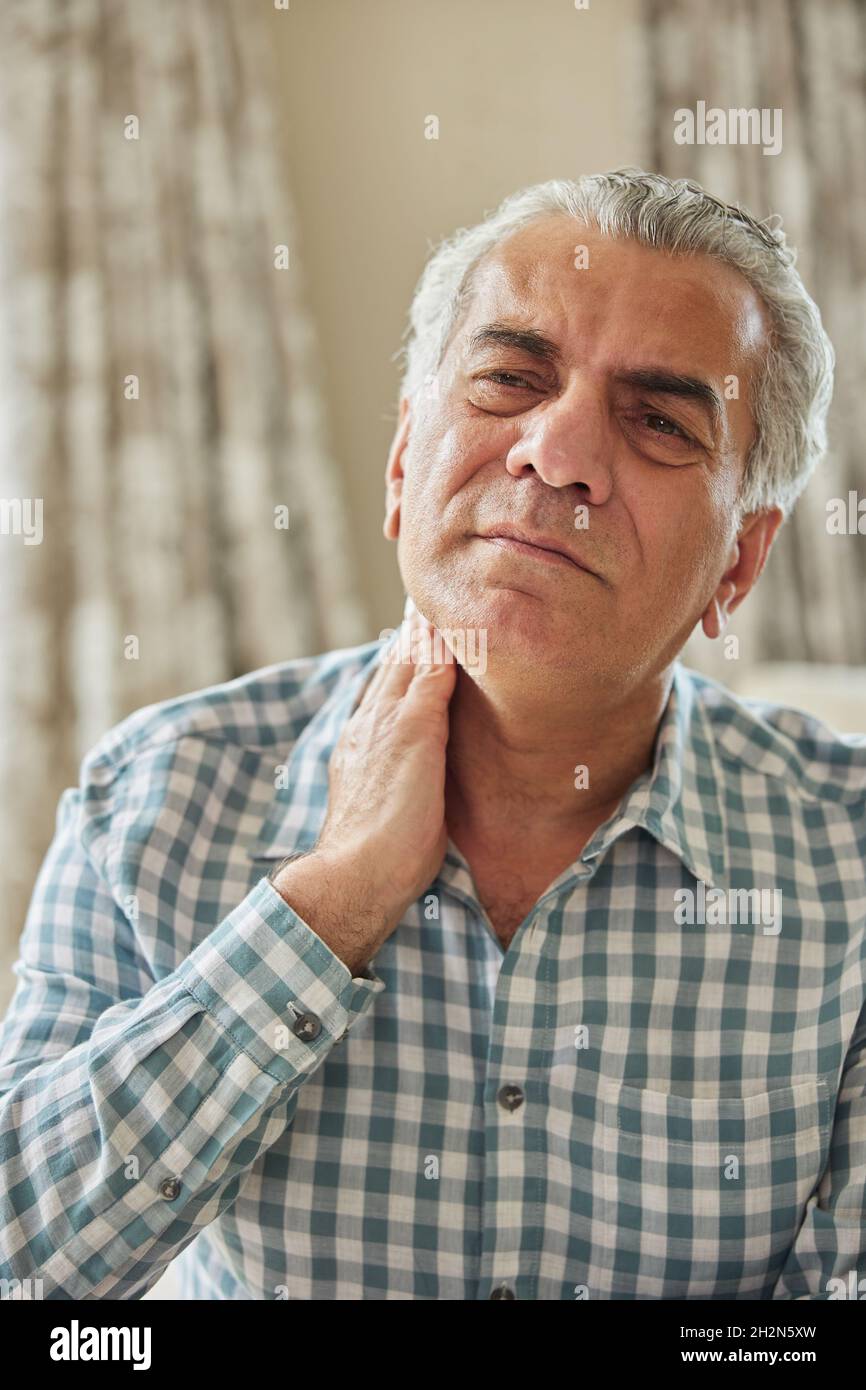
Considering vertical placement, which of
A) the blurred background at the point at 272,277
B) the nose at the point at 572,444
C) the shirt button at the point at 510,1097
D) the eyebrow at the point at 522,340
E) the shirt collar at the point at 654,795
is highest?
the blurred background at the point at 272,277

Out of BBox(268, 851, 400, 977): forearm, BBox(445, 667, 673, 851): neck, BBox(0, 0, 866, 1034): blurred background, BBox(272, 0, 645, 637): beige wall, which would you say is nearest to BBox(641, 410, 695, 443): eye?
BBox(445, 667, 673, 851): neck

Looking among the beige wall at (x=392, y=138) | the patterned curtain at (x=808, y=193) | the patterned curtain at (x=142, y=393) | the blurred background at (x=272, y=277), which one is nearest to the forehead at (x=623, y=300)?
the blurred background at (x=272, y=277)

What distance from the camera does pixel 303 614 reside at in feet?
10.6

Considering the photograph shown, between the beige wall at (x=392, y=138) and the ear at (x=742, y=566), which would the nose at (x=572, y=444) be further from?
the beige wall at (x=392, y=138)

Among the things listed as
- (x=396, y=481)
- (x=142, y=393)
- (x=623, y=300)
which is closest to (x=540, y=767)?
(x=396, y=481)

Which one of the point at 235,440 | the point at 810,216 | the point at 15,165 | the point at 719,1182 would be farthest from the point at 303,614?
the point at 719,1182

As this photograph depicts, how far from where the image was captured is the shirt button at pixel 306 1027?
1213 millimetres

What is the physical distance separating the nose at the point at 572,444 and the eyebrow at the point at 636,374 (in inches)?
1.8

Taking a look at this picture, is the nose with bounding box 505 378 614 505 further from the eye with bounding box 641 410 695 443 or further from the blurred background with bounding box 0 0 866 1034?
the blurred background with bounding box 0 0 866 1034

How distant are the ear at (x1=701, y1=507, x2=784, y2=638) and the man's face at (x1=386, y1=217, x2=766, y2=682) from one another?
0.41 ft

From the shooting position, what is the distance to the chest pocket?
1.32 m

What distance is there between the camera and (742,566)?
162 cm
